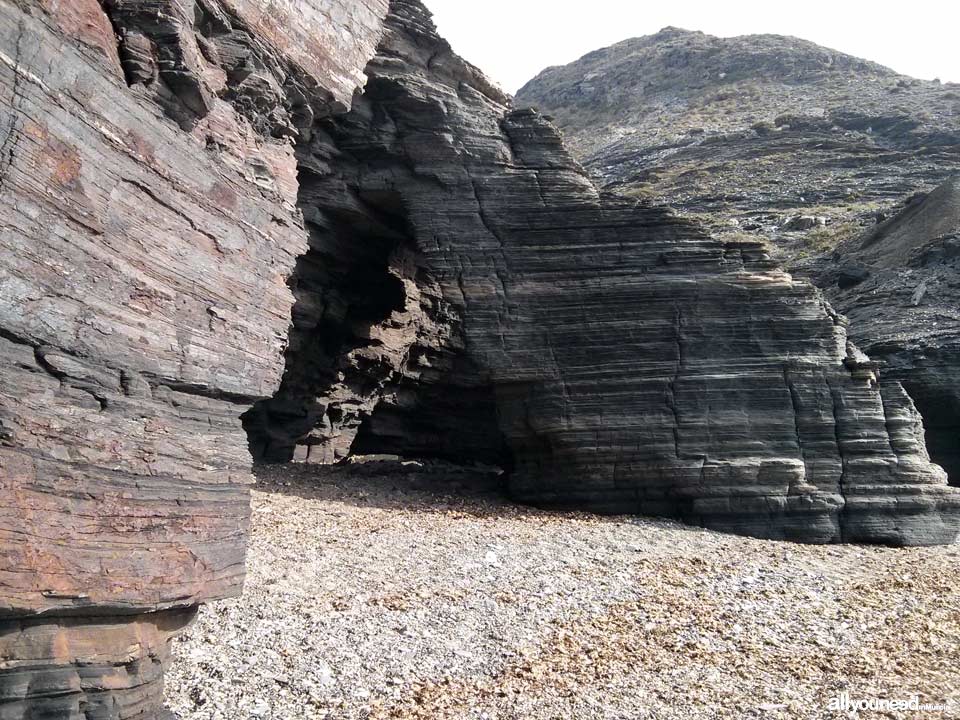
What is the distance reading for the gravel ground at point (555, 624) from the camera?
21.4 feet

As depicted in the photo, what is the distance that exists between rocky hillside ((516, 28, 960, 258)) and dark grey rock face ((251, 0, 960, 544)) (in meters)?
16.5

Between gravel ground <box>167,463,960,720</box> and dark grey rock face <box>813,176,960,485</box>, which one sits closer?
gravel ground <box>167,463,960,720</box>

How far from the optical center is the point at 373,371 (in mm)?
17984

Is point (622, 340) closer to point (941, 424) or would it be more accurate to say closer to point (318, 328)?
point (318, 328)

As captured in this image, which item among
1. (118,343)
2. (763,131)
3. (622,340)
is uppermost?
(763,131)

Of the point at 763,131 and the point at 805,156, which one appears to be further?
the point at 763,131

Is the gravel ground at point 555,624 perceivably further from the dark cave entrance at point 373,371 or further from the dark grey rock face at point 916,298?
the dark grey rock face at point 916,298

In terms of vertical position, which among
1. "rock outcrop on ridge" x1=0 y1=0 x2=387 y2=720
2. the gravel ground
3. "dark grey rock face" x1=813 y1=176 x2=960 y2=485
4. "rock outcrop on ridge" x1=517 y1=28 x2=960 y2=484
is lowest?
the gravel ground

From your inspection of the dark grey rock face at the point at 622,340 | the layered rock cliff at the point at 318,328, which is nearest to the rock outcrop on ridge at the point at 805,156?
the dark grey rock face at the point at 622,340

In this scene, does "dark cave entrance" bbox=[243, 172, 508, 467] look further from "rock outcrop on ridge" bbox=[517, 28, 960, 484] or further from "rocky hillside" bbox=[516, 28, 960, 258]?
"rocky hillside" bbox=[516, 28, 960, 258]

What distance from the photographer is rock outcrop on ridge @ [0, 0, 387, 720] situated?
17.8 feet

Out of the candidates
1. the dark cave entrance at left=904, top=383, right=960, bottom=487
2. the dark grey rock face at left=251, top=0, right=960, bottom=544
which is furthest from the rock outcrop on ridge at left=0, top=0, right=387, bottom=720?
the dark cave entrance at left=904, top=383, right=960, bottom=487

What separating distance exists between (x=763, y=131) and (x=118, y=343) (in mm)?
44263

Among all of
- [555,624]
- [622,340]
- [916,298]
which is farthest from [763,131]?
[555,624]
